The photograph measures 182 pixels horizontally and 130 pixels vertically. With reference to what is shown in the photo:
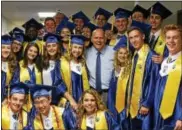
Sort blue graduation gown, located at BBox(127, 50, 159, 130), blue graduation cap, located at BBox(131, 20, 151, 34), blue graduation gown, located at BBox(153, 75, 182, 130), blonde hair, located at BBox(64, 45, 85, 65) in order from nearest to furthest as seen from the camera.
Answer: blue graduation gown, located at BBox(153, 75, 182, 130)
blue graduation gown, located at BBox(127, 50, 159, 130)
blue graduation cap, located at BBox(131, 20, 151, 34)
blonde hair, located at BBox(64, 45, 85, 65)

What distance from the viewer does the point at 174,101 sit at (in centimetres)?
170

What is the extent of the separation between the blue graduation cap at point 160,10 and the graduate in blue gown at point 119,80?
0.22 metres

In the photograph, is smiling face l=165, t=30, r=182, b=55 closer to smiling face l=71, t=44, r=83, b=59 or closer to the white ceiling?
the white ceiling

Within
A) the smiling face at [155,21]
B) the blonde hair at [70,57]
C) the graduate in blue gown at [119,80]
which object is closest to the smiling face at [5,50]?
the blonde hair at [70,57]

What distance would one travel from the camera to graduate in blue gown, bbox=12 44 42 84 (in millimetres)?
2023

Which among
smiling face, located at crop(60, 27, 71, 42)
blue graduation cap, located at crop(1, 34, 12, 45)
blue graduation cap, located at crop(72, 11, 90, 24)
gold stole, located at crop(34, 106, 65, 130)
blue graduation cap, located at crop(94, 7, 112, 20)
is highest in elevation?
blue graduation cap, located at crop(94, 7, 112, 20)

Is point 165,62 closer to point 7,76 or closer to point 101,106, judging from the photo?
point 101,106

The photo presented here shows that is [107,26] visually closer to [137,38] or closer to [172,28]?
[137,38]

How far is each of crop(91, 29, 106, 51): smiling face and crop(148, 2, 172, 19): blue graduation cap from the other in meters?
0.30

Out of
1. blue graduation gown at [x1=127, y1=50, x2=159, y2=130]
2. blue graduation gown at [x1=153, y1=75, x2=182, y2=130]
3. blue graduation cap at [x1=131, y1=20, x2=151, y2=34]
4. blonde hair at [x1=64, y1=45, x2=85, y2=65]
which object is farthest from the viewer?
blonde hair at [x1=64, y1=45, x2=85, y2=65]

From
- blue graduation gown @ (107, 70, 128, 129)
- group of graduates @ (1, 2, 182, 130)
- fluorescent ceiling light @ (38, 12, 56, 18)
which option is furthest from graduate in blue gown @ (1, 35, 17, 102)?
blue graduation gown @ (107, 70, 128, 129)

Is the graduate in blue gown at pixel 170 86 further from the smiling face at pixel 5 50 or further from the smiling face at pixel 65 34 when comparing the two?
the smiling face at pixel 5 50

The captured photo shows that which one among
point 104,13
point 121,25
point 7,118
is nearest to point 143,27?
point 121,25

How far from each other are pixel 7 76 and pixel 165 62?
882 millimetres
